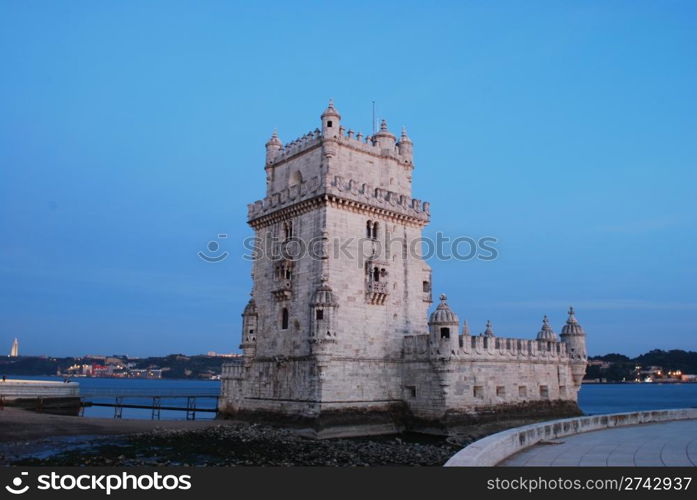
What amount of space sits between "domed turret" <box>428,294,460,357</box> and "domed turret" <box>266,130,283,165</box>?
17737mm

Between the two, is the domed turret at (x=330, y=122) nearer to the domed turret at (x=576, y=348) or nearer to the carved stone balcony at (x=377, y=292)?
the carved stone balcony at (x=377, y=292)

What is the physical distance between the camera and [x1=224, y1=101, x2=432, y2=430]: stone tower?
36156mm

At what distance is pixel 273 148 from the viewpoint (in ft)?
148

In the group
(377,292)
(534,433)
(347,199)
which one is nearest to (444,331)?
(377,292)

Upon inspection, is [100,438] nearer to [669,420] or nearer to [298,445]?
[298,445]

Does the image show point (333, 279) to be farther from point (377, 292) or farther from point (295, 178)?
point (295, 178)

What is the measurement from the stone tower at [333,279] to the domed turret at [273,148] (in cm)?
68

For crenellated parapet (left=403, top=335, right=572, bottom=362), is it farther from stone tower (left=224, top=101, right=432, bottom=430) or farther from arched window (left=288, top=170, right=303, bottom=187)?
arched window (left=288, top=170, right=303, bottom=187)

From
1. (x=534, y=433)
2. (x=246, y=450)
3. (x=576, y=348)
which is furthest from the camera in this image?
(x=576, y=348)

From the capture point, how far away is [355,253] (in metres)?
38.6

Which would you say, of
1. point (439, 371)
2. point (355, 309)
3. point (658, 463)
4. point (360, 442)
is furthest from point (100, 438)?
point (658, 463)

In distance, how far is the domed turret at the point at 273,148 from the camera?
147ft

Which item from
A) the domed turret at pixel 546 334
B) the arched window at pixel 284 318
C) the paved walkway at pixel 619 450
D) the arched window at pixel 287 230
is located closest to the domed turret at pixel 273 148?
the arched window at pixel 287 230

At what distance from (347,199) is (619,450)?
2447cm
